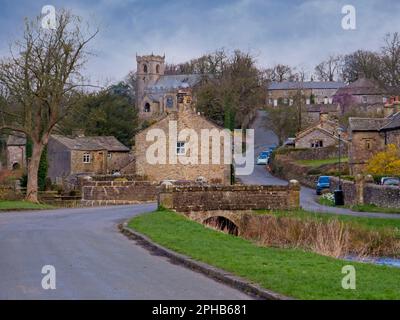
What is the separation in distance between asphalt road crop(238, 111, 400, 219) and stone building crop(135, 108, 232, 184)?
216 inches

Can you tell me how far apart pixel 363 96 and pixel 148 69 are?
5673 cm

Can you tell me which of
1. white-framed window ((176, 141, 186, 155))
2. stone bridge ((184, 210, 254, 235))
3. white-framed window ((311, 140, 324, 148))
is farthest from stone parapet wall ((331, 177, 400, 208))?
white-framed window ((311, 140, 324, 148))

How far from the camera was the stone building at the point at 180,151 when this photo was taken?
60375 mm

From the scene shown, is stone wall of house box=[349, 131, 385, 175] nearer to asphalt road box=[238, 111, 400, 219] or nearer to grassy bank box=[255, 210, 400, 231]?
asphalt road box=[238, 111, 400, 219]

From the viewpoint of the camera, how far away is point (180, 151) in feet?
199

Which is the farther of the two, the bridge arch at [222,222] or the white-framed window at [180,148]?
the white-framed window at [180,148]

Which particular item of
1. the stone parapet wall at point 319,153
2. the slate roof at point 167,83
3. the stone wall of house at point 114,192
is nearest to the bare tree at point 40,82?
the stone wall of house at point 114,192

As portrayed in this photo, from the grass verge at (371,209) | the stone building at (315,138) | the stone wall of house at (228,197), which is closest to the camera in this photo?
the stone wall of house at (228,197)

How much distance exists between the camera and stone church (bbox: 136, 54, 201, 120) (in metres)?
138

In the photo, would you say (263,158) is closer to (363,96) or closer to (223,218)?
(363,96)

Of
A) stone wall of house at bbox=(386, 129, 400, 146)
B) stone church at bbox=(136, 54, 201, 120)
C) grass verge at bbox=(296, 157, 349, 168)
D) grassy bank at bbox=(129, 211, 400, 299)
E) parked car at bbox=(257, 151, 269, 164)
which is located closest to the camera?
grassy bank at bbox=(129, 211, 400, 299)

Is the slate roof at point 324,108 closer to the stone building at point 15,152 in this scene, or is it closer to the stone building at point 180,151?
the stone building at point 15,152

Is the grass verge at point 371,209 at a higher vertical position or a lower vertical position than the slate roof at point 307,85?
lower

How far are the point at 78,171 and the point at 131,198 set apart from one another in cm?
2598
